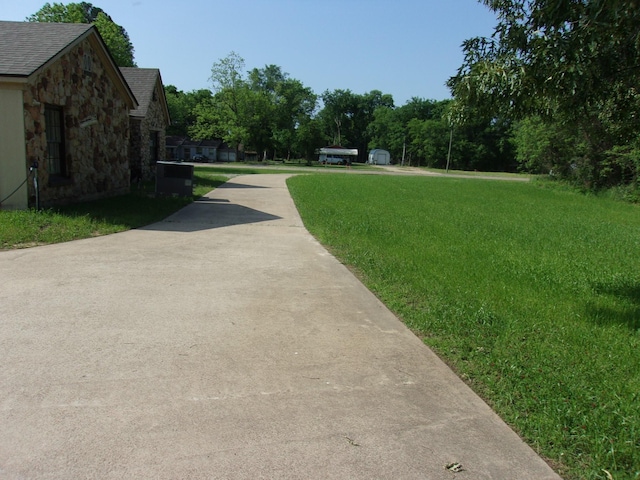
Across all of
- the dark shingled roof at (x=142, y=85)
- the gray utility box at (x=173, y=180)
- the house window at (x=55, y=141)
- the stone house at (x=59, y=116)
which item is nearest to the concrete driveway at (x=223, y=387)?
the stone house at (x=59, y=116)

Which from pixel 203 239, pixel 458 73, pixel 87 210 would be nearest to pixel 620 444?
pixel 458 73

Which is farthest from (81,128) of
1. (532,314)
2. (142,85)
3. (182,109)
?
(182,109)

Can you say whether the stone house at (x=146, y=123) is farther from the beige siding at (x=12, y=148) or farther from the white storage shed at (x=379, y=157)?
the white storage shed at (x=379, y=157)

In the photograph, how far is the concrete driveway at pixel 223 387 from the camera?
117 inches

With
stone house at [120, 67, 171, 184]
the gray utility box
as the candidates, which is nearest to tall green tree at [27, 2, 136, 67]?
stone house at [120, 67, 171, 184]

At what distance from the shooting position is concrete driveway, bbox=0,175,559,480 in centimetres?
298

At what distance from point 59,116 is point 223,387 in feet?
39.4

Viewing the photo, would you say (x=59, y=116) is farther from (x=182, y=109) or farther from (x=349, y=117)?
(x=349, y=117)

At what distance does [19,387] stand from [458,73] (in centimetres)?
530

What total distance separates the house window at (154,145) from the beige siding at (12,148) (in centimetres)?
1446

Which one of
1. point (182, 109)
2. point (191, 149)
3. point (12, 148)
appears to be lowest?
point (12, 148)

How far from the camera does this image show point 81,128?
13977 millimetres

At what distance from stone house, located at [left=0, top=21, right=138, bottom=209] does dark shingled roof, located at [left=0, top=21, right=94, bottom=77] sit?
19 millimetres

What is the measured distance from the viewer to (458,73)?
5.79 metres
